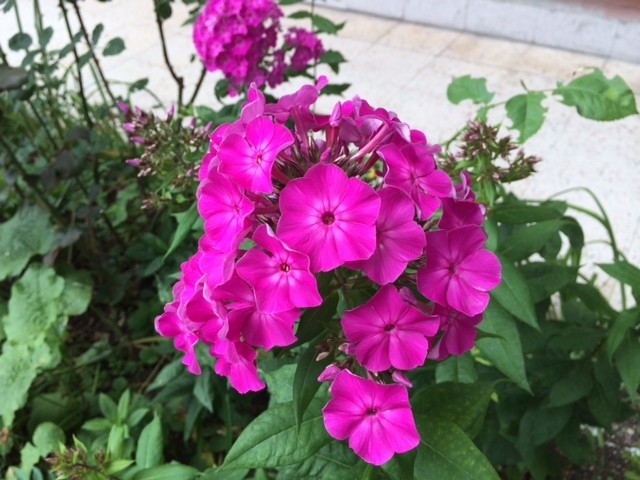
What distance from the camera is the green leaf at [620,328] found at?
115 cm

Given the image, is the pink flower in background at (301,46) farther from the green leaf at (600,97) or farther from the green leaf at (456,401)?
the green leaf at (456,401)

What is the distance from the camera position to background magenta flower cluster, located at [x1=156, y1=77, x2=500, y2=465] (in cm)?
69

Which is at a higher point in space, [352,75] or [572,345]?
[572,345]

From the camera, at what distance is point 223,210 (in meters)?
0.75

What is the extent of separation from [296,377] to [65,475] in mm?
638

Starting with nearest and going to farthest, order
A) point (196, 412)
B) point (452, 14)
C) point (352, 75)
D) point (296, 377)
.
A: 1. point (296, 377)
2. point (196, 412)
3. point (352, 75)
4. point (452, 14)

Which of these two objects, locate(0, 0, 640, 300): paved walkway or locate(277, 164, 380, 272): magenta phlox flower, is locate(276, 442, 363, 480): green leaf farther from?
locate(0, 0, 640, 300): paved walkway

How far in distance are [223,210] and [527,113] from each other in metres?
0.88

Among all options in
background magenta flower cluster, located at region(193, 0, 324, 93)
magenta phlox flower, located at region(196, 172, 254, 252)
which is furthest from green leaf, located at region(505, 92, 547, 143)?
magenta phlox flower, located at region(196, 172, 254, 252)

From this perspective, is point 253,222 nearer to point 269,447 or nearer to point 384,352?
point 384,352

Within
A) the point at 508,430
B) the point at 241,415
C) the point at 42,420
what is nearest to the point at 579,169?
the point at 508,430

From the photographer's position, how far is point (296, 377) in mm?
809

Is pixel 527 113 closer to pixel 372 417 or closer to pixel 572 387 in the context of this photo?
pixel 572 387

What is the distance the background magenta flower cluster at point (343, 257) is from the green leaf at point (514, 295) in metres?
0.37
